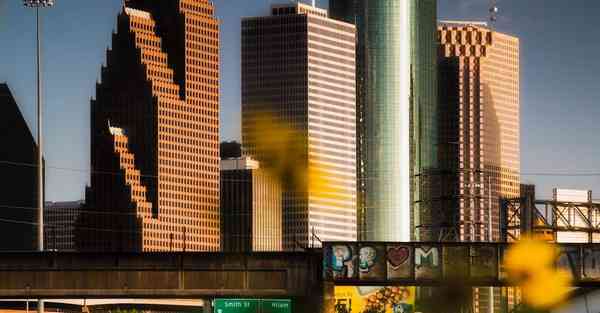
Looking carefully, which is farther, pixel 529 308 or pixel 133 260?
pixel 529 308

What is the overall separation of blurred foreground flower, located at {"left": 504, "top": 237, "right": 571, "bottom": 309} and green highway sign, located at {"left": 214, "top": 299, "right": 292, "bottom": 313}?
18554 millimetres

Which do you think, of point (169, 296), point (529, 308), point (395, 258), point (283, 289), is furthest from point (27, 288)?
point (529, 308)

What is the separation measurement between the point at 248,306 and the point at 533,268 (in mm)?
22819

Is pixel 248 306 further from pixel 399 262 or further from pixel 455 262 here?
pixel 455 262

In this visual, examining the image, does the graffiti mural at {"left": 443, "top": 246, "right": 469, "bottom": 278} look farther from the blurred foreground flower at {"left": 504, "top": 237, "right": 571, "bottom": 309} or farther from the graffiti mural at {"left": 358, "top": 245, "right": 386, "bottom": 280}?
the graffiti mural at {"left": 358, "top": 245, "right": 386, "bottom": 280}

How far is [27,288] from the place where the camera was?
11231 cm

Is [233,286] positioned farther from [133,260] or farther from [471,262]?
[471,262]

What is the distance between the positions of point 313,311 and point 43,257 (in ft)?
66.7

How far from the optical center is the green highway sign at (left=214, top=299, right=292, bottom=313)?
399ft

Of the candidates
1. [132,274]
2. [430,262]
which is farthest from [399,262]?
[132,274]

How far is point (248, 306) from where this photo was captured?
122688 mm

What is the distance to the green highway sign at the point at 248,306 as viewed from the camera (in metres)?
122

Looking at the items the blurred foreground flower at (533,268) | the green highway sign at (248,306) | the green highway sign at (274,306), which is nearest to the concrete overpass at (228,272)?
the blurred foreground flower at (533,268)

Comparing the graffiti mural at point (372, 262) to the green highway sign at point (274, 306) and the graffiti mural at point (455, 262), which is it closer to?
the graffiti mural at point (455, 262)
